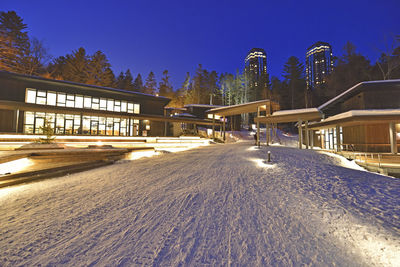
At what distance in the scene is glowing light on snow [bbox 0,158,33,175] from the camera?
5.89 m

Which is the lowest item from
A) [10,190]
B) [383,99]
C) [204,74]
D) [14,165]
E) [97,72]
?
[10,190]

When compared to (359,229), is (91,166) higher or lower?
higher

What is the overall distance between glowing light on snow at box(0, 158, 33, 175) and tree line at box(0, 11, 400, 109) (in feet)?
97.3

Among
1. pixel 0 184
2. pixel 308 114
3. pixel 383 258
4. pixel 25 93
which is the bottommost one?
pixel 383 258

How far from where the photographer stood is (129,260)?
238 centimetres

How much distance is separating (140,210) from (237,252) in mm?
2392

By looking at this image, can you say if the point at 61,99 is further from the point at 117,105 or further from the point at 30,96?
the point at 117,105

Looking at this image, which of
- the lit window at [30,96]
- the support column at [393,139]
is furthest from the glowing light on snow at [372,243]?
the lit window at [30,96]

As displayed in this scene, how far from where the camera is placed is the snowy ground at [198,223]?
8.32ft

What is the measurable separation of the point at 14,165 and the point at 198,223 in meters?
8.36

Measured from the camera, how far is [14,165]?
6.54 metres

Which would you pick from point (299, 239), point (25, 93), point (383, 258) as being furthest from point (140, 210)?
point (25, 93)

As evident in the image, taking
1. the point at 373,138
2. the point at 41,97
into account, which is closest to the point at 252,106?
the point at 373,138

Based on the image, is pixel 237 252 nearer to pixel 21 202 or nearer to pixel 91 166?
pixel 21 202
